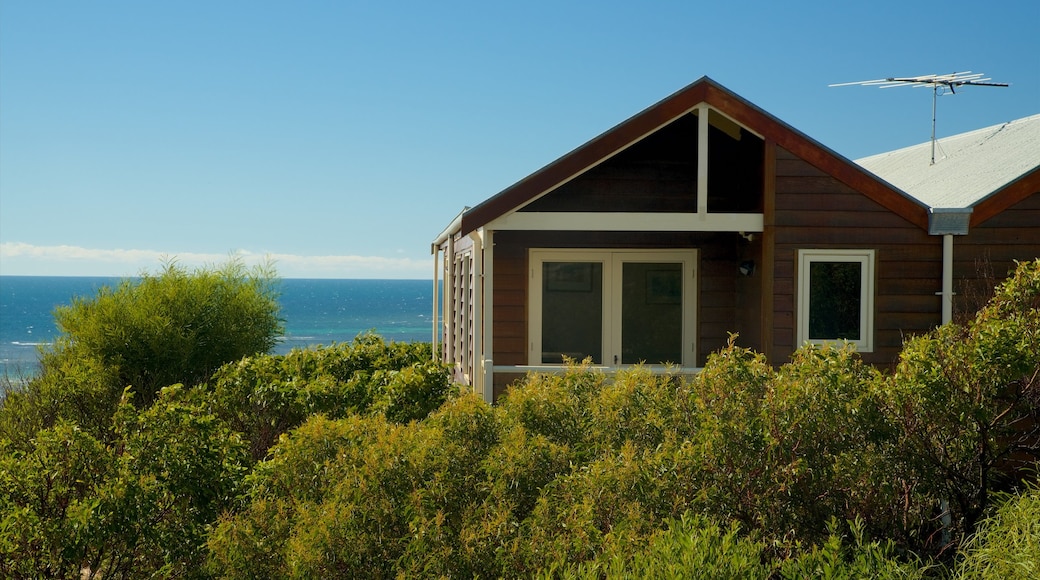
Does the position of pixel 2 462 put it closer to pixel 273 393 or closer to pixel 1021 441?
pixel 273 393

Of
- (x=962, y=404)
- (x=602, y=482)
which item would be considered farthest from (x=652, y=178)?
(x=602, y=482)

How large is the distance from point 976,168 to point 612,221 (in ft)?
20.5

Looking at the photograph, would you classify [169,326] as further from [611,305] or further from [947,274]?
[947,274]

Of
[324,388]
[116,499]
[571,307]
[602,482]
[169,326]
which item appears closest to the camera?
[602,482]

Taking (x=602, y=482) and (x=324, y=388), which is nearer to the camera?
(x=602, y=482)

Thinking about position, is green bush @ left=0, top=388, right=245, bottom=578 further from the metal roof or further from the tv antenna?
the tv antenna

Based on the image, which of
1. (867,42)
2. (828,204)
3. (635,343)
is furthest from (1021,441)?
(867,42)

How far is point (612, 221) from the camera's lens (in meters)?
9.57

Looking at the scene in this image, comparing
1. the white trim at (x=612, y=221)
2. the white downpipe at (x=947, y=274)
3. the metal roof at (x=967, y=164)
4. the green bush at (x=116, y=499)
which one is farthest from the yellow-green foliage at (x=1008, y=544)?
the green bush at (x=116, y=499)

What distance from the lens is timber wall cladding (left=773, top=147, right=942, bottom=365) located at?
9.93 meters

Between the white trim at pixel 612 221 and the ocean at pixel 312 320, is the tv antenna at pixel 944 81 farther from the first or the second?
the ocean at pixel 312 320

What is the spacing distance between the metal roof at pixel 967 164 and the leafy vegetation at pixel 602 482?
14.3 feet

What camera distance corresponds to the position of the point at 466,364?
1277 centimetres

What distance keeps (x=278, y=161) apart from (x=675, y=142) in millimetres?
58473
